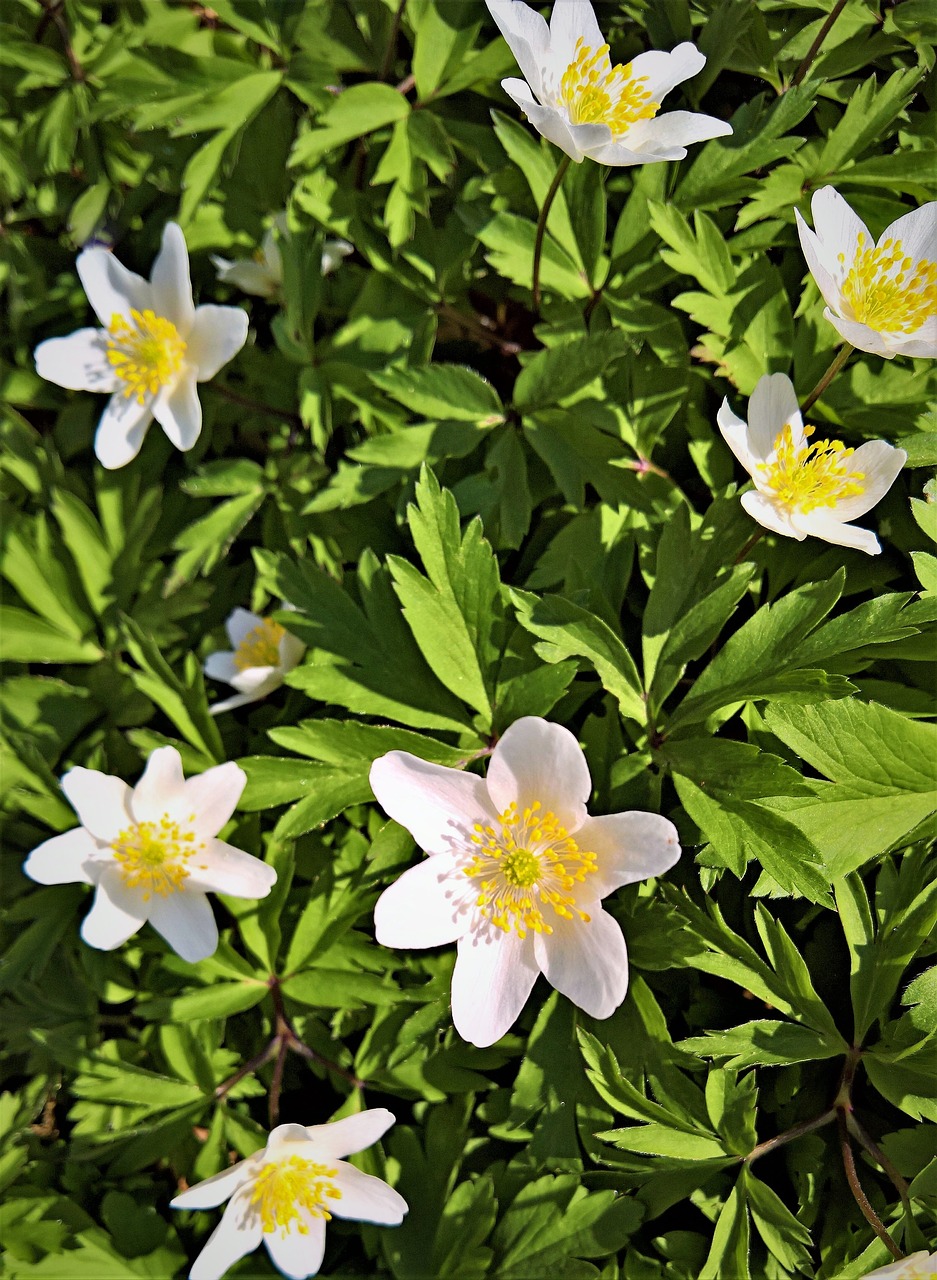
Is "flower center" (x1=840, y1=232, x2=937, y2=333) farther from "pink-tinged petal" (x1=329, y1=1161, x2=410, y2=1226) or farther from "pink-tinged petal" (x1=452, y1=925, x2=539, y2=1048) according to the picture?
"pink-tinged petal" (x1=329, y1=1161, x2=410, y2=1226)

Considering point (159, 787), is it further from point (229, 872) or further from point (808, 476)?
point (808, 476)

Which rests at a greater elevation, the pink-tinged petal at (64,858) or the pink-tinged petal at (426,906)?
the pink-tinged petal at (426,906)

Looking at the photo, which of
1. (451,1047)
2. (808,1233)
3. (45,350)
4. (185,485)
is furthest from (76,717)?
(808,1233)

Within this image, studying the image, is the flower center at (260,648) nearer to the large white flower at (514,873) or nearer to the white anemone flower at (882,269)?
the large white flower at (514,873)

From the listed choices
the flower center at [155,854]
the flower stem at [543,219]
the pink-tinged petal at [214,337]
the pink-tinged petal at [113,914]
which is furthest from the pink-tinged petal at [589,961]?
the pink-tinged petal at [214,337]

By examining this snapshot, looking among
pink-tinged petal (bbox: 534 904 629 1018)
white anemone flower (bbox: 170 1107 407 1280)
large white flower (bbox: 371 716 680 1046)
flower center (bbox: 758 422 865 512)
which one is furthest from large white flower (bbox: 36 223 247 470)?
white anemone flower (bbox: 170 1107 407 1280)

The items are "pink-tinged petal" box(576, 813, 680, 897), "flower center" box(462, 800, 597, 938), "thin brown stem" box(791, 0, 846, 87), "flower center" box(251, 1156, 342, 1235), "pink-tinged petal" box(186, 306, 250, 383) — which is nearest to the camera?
"pink-tinged petal" box(576, 813, 680, 897)

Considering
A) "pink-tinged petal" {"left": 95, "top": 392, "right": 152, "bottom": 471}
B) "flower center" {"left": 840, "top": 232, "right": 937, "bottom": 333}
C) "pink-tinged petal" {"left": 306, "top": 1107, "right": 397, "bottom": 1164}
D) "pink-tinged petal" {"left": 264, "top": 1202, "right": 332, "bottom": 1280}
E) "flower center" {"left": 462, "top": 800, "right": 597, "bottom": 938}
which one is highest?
"flower center" {"left": 840, "top": 232, "right": 937, "bottom": 333}
